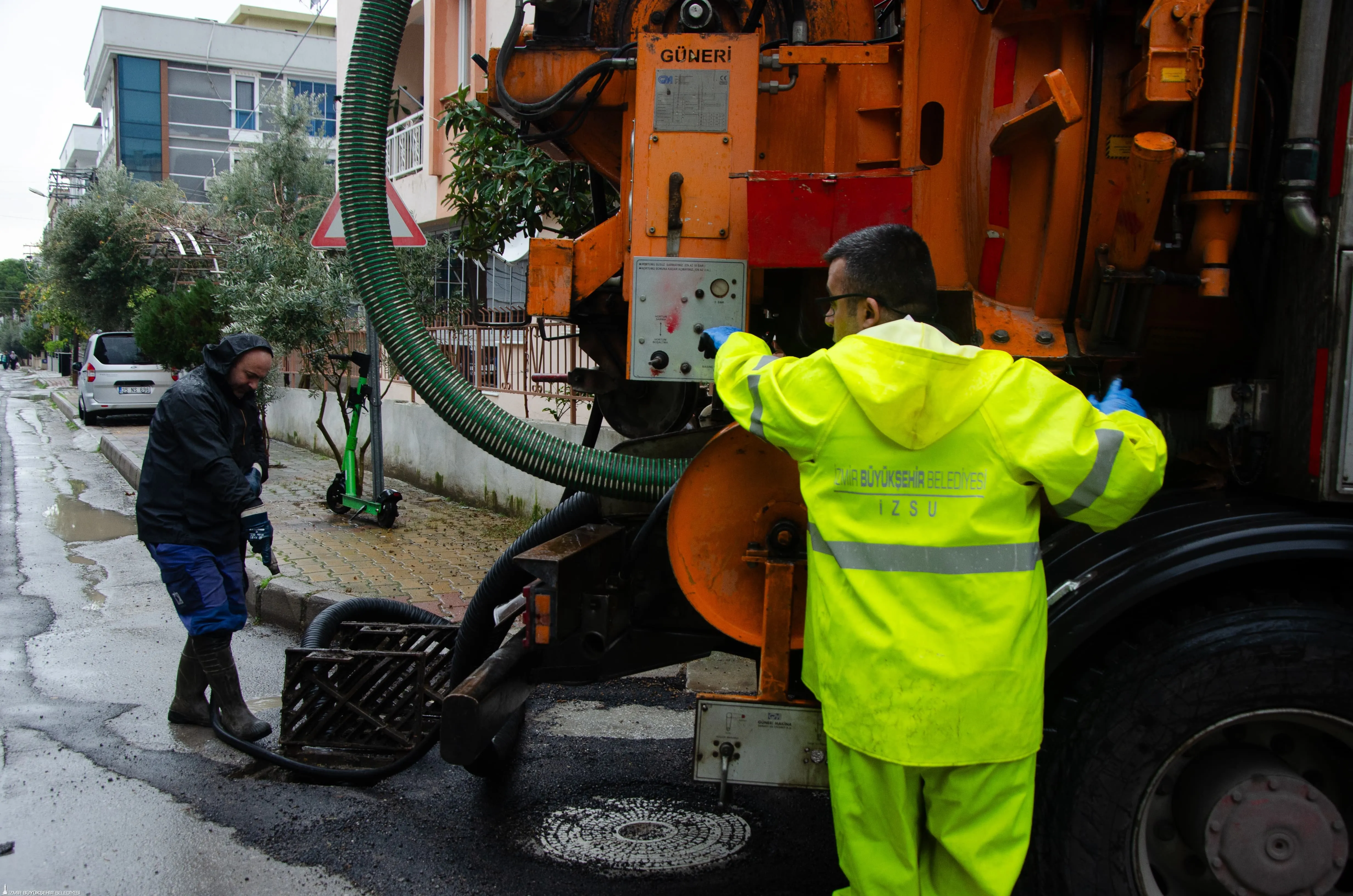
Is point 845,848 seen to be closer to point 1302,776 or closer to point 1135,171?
point 1302,776

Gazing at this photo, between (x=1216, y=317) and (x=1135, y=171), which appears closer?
(x=1135, y=171)

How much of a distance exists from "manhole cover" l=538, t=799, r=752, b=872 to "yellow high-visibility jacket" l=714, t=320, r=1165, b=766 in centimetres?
128

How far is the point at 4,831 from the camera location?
3150 millimetres

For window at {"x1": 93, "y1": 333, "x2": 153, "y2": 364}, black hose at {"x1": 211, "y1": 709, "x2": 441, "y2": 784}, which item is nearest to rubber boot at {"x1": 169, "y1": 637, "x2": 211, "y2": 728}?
black hose at {"x1": 211, "y1": 709, "x2": 441, "y2": 784}

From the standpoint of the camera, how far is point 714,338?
8.05 ft

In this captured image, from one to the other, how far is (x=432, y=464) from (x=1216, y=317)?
27.4ft

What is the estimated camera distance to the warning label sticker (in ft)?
8.87

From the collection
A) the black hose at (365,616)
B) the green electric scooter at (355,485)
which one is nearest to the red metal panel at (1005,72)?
the black hose at (365,616)

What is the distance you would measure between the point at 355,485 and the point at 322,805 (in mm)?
5116

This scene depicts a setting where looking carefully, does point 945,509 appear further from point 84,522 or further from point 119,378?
point 119,378

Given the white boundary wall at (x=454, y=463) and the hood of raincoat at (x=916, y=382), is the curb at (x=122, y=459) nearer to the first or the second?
the white boundary wall at (x=454, y=463)

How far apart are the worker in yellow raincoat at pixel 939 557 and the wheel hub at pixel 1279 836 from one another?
534 millimetres

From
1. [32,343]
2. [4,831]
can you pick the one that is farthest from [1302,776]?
[32,343]

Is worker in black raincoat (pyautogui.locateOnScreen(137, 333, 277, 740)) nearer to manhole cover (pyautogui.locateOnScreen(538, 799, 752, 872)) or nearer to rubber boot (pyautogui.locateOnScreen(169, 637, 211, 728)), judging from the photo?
rubber boot (pyautogui.locateOnScreen(169, 637, 211, 728))
